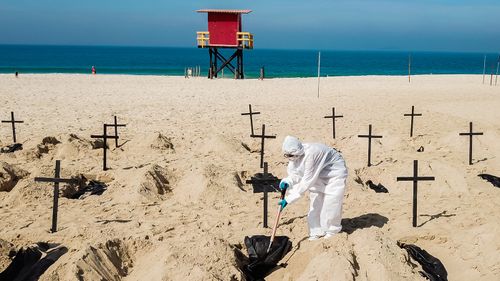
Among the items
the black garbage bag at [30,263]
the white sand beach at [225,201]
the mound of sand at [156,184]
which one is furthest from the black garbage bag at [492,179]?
the black garbage bag at [30,263]

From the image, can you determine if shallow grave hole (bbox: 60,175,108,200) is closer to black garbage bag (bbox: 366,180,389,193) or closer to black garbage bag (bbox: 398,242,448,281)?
black garbage bag (bbox: 366,180,389,193)

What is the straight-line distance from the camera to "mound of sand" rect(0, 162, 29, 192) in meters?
9.76

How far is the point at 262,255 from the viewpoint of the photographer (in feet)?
21.9

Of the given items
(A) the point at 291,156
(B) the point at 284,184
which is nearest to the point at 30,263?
(B) the point at 284,184

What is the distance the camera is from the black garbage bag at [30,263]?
19.8 feet

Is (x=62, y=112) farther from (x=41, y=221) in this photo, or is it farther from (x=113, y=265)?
(x=113, y=265)

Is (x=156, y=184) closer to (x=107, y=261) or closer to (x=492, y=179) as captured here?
(x=107, y=261)

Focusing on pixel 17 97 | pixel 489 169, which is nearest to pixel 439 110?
pixel 489 169

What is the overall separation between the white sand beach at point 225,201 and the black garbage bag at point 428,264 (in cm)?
18

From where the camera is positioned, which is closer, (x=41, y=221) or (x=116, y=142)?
(x=41, y=221)

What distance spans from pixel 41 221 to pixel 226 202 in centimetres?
316

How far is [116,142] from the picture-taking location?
13.1 meters

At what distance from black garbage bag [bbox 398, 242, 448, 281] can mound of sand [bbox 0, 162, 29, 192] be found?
7.45m

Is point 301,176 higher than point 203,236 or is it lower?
higher
